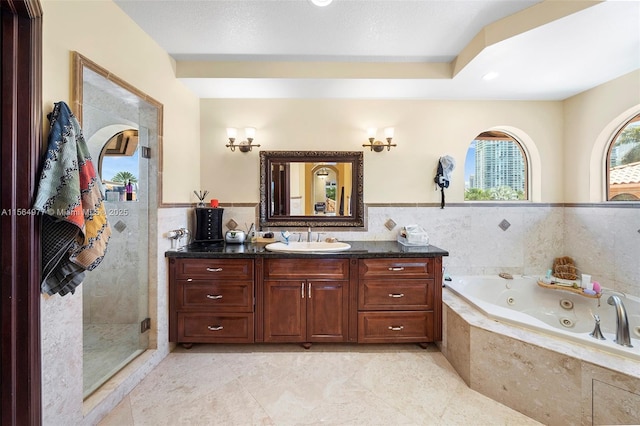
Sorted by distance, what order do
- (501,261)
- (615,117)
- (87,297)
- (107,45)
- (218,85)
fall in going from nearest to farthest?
1. (107,45)
2. (87,297)
3. (615,117)
4. (218,85)
5. (501,261)

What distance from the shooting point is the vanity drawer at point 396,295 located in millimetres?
2258

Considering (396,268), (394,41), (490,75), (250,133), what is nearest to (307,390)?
(396,268)

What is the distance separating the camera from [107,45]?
5.38 ft

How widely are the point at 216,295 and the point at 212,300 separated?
59 millimetres

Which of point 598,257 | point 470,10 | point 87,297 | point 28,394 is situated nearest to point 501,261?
point 598,257

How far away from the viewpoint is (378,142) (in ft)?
9.34

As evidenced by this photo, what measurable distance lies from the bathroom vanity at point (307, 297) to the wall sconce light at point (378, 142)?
1.19 m

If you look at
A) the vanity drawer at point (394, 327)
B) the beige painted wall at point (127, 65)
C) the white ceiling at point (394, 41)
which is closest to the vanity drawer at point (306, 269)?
the vanity drawer at point (394, 327)

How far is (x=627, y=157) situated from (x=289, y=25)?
3260 millimetres

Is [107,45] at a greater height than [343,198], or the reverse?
[107,45]

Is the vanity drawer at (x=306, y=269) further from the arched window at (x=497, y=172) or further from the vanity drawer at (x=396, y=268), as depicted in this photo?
the arched window at (x=497, y=172)

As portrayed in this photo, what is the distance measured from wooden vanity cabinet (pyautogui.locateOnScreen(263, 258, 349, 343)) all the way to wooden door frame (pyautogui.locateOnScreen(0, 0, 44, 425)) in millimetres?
1373

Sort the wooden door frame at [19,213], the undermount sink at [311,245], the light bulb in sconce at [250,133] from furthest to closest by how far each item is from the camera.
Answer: the light bulb in sconce at [250,133] < the undermount sink at [311,245] < the wooden door frame at [19,213]

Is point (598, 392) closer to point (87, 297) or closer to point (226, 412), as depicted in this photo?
point (226, 412)
